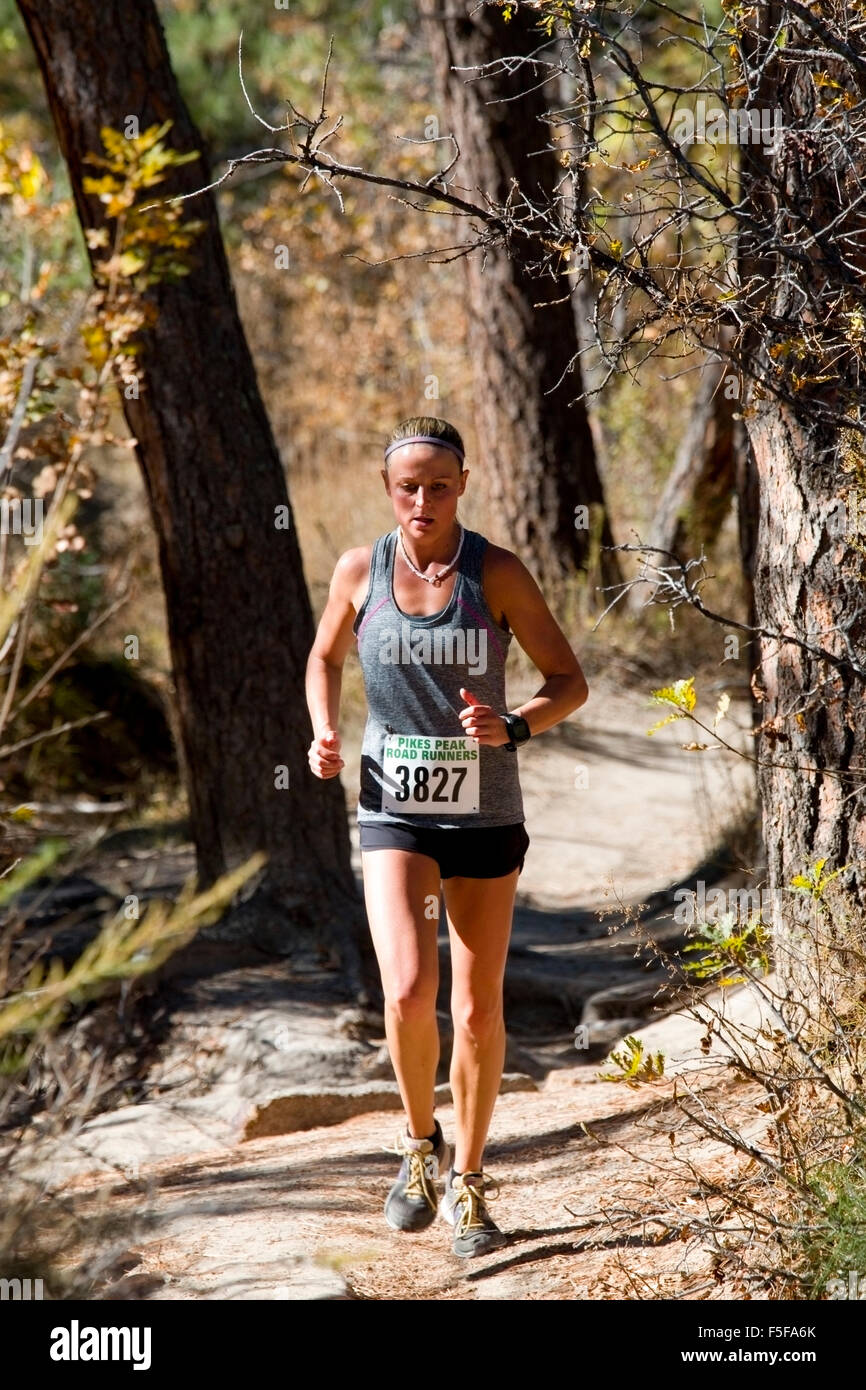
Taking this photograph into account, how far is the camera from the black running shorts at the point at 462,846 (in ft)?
11.9

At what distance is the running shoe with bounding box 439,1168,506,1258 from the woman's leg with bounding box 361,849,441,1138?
13.4 inches

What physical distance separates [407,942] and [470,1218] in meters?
0.75

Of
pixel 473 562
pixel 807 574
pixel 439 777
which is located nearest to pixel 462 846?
pixel 439 777

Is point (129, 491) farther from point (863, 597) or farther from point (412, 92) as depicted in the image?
point (863, 597)

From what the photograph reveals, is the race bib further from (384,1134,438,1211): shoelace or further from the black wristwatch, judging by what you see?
(384,1134,438,1211): shoelace

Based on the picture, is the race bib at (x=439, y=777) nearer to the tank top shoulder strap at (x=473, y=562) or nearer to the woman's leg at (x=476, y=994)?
the woman's leg at (x=476, y=994)

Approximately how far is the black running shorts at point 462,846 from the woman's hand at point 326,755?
206 millimetres

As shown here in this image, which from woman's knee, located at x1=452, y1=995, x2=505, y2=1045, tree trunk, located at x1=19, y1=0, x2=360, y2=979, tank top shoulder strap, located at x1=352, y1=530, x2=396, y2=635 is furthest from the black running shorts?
tree trunk, located at x1=19, y1=0, x2=360, y2=979

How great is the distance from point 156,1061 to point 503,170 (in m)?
6.26

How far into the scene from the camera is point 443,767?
3582mm

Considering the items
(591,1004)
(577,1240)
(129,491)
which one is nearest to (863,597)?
(577,1240)

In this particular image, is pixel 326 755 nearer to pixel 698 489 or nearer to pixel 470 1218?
pixel 470 1218

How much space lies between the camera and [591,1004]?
6.26 m

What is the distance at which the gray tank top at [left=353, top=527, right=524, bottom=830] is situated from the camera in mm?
3594
